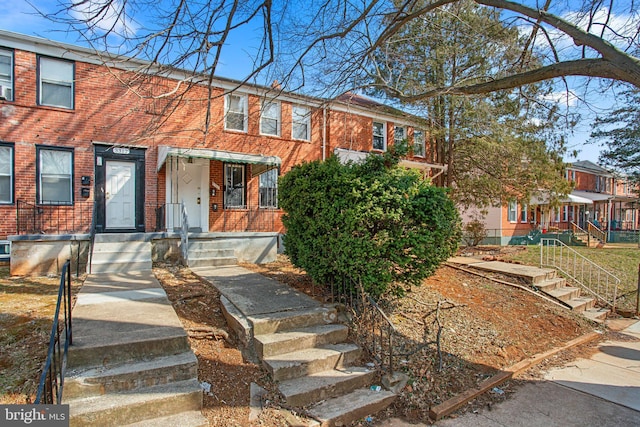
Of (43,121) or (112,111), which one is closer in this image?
Answer: (43,121)

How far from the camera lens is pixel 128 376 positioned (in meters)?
3.28

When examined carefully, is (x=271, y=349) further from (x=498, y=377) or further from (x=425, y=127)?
(x=425, y=127)

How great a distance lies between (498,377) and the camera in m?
4.54

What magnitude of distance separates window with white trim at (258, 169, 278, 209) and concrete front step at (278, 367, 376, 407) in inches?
370

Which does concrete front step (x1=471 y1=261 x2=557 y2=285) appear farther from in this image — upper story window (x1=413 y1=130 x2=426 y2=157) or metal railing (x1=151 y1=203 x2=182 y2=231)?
metal railing (x1=151 y1=203 x2=182 y2=231)

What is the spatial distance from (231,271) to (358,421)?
15.9ft

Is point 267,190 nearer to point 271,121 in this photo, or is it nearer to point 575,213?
point 271,121

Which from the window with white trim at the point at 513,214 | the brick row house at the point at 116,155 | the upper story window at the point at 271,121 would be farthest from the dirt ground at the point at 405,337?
the window with white trim at the point at 513,214

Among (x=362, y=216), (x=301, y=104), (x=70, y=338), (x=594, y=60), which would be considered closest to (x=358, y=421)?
(x=362, y=216)

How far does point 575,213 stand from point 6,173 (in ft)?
121

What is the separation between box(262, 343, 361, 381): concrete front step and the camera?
3.83 m

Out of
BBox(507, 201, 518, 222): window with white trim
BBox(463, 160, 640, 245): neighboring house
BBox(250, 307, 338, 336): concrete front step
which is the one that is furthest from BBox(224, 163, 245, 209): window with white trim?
BBox(507, 201, 518, 222): window with white trim

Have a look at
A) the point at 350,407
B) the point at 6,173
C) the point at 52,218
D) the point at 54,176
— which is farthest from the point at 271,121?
the point at 350,407

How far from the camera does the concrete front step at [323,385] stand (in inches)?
141
